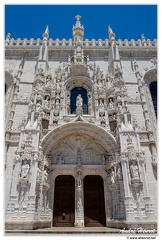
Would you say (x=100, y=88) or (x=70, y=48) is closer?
(x=100, y=88)

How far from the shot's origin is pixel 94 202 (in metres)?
10.9

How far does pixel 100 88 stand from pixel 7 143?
7.08 meters

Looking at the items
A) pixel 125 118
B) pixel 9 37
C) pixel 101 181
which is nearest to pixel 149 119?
pixel 125 118

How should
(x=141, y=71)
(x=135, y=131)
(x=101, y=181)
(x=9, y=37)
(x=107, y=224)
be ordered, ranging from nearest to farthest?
(x=107, y=224) < (x=135, y=131) < (x=101, y=181) < (x=141, y=71) < (x=9, y=37)

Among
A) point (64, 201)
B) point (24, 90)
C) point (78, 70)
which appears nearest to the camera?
point (64, 201)

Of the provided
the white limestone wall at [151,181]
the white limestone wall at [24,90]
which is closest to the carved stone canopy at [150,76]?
the white limestone wall at [151,181]

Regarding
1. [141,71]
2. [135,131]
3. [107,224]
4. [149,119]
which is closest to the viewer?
[107,224]

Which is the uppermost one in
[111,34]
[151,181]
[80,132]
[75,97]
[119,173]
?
[111,34]

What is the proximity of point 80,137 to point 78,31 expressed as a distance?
9791 millimetres

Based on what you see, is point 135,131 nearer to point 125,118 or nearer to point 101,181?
point 125,118

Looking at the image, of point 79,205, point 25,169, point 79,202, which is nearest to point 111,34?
point 25,169

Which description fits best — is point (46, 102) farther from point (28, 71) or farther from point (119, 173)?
point (119, 173)

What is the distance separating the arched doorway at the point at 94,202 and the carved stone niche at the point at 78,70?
7.63 m

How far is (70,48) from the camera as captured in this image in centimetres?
1570
